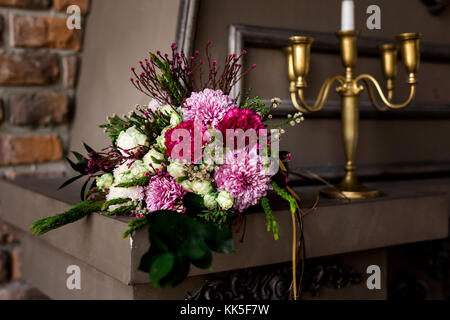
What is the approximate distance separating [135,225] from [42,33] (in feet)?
2.69

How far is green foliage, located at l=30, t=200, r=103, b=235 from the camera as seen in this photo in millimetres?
691

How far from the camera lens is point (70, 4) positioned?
1262mm

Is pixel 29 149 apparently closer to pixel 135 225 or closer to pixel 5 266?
pixel 5 266

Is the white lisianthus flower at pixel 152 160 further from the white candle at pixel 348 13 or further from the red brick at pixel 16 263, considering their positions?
the red brick at pixel 16 263

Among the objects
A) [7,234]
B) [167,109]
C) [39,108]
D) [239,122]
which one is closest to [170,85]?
[167,109]

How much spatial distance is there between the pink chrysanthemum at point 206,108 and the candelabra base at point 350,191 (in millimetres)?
330

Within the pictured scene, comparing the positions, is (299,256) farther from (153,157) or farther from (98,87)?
(98,87)

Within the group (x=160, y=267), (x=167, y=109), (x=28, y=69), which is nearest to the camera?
(x=160, y=267)

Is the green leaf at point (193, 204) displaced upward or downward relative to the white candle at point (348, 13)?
downward

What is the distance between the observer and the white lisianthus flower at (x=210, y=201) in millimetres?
661

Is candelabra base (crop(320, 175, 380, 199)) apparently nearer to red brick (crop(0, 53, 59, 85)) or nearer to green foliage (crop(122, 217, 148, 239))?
green foliage (crop(122, 217, 148, 239))

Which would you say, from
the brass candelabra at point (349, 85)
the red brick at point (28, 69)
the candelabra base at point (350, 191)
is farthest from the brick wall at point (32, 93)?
the candelabra base at point (350, 191)

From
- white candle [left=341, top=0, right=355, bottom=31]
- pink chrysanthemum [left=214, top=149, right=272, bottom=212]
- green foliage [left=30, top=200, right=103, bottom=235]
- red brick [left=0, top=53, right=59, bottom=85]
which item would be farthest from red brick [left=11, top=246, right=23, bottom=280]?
white candle [left=341, top=0, right=355, bottom=31]

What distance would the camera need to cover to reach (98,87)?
3.81 ft
